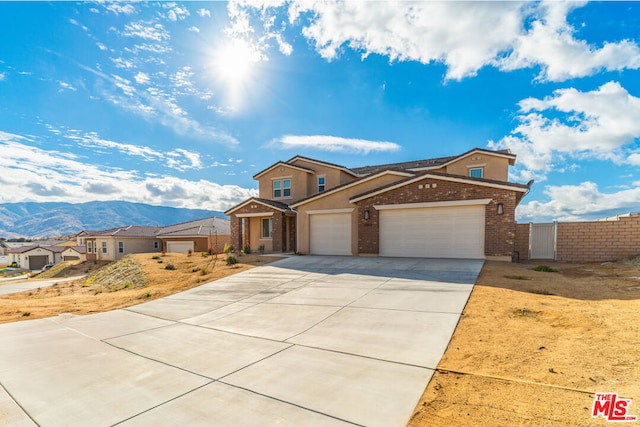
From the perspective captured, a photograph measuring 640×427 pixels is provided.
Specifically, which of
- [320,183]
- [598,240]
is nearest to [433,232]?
[598,240]

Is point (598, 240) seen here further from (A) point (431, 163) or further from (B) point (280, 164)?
(B) point (280, 164)

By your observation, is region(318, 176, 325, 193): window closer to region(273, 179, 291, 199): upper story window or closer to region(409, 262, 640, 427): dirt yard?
region(273, 179, 291, 199): upper story window

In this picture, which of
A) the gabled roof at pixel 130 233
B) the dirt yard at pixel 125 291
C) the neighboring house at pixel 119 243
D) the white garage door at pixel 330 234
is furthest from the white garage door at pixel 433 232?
the gabled roof at pixel 130 233

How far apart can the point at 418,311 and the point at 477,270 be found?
5355 millimetres

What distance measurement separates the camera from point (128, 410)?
3.42 m

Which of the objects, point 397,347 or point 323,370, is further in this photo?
point 397,347

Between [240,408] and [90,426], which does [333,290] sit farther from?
[90,426]

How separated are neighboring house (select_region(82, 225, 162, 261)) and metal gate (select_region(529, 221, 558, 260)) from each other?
38827mm

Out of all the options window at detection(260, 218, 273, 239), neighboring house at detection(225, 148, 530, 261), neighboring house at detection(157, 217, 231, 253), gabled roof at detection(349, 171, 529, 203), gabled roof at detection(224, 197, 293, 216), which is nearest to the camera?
gabled roof at detection(349, 171, 529, 203)

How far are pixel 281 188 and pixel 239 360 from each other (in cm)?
1980

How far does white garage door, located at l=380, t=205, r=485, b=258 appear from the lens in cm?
1386

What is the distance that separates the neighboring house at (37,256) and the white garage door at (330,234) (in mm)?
56982

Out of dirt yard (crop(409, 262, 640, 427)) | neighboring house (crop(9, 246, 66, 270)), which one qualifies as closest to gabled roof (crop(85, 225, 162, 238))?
neighboring house (crop(9, 246, 66, 270))

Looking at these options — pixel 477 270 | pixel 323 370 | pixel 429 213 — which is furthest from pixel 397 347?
pixel 429 213
